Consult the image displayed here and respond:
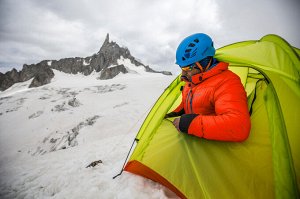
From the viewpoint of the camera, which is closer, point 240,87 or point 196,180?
point 240,87

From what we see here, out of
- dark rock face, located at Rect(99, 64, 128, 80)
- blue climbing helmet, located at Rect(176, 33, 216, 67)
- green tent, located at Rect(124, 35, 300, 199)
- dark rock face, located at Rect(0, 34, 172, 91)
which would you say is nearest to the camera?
green tent, located at Rect(124, 35, 300, 199)

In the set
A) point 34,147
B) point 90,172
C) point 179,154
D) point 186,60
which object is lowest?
point 34,147

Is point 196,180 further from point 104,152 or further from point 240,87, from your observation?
point 104,152

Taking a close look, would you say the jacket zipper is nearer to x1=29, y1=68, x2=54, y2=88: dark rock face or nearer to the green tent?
the green tent

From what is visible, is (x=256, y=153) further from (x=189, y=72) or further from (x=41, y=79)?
(x=41, y=79)

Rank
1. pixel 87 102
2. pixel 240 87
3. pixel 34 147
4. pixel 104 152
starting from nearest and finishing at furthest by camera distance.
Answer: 1. pixel 240 87
2. pixel 104 152
3. pixel 34 147
4. pixel 87 102

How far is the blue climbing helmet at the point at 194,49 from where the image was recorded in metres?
2.39

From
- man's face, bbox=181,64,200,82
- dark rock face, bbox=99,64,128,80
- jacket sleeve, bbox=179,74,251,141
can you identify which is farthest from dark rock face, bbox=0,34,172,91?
jacket sleeve, bbox=179,74,251,141

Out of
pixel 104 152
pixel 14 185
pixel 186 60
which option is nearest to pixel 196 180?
pixel 186 60

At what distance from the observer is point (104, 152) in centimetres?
493

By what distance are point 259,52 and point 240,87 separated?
0.84m

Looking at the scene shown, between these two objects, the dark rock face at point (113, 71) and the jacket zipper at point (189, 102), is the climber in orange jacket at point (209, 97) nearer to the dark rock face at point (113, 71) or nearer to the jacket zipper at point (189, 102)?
the jacket zipper at point (189, 102)

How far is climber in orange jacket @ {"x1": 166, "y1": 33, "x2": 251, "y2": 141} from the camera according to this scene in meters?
1.92

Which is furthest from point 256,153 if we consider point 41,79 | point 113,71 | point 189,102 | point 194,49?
point 41,79
